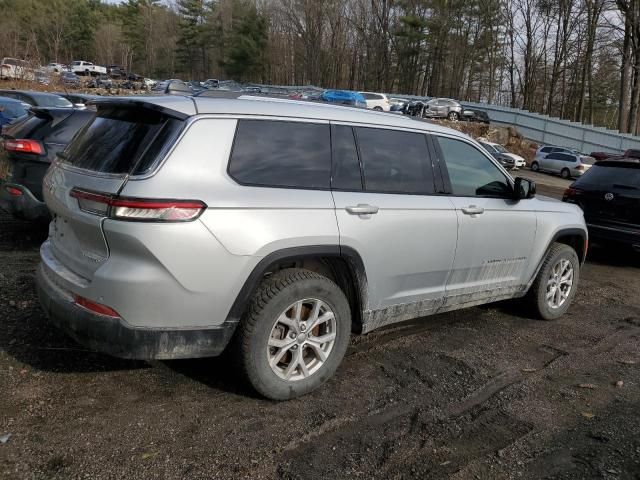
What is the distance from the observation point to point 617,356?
15.4 ft

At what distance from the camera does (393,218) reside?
12.6ft

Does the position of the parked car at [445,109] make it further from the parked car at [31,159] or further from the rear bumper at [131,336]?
the rear bumper at [131,336]

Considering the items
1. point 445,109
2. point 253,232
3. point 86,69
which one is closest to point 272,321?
point 253,232

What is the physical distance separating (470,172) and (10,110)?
12.0 metres

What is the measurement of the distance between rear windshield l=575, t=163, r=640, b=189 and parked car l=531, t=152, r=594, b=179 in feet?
77.8

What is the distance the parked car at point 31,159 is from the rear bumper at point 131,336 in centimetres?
339

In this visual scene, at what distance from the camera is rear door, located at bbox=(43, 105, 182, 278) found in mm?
3088

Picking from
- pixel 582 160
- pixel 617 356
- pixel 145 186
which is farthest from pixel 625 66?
pixel 145 186

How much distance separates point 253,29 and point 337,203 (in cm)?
7964

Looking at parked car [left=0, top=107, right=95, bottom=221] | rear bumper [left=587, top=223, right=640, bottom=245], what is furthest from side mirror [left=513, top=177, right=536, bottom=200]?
parked car [left=0, top=107, right=95, bottom=221]

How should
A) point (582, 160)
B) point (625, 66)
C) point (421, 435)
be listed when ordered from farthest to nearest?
point (625, 66) < point (582, 160) < point (421, 435)

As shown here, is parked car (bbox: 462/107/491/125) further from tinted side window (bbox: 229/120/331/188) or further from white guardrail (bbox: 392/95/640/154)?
tinted side window (bbox: 229/120/331/188)

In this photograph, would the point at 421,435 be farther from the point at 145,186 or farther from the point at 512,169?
the point at 512,169

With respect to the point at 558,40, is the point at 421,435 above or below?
below
